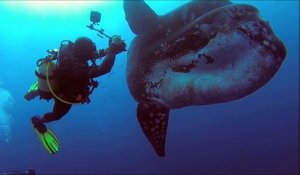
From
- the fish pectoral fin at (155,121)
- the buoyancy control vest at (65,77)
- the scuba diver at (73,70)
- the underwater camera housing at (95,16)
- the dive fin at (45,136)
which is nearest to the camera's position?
the fish pectoral fin at (155,121)

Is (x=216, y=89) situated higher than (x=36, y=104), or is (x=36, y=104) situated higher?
(x=36, y=104)

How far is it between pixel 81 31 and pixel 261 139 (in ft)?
186

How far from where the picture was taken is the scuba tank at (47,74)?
5.88 metres

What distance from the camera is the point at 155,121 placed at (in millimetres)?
4762

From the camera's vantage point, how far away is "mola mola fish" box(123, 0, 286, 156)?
3811 mm

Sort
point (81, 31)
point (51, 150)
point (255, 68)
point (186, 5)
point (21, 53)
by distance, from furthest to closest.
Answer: point (21, 53), point (81, 31), point (51, 150), point (186, 5), point (255, 68)

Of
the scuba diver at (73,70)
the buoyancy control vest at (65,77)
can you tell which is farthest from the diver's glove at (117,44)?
the buoyancy control vest at (65,77)

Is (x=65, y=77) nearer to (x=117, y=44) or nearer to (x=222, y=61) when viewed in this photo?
(x=117, y=44)

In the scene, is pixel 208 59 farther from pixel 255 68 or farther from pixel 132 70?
pixel 132 70

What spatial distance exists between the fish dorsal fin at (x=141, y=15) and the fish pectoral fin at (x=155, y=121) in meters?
1.07

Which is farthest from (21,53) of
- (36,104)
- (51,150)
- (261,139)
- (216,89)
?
(261,139)

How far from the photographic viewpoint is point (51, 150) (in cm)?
664

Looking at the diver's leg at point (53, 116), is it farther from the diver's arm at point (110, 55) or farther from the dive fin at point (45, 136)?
Result: the diver's arm at point (110, 55)

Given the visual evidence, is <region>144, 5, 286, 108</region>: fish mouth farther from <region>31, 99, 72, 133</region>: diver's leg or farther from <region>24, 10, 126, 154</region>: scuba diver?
<region>31, 99, 72, 133</region>: diver's leg
